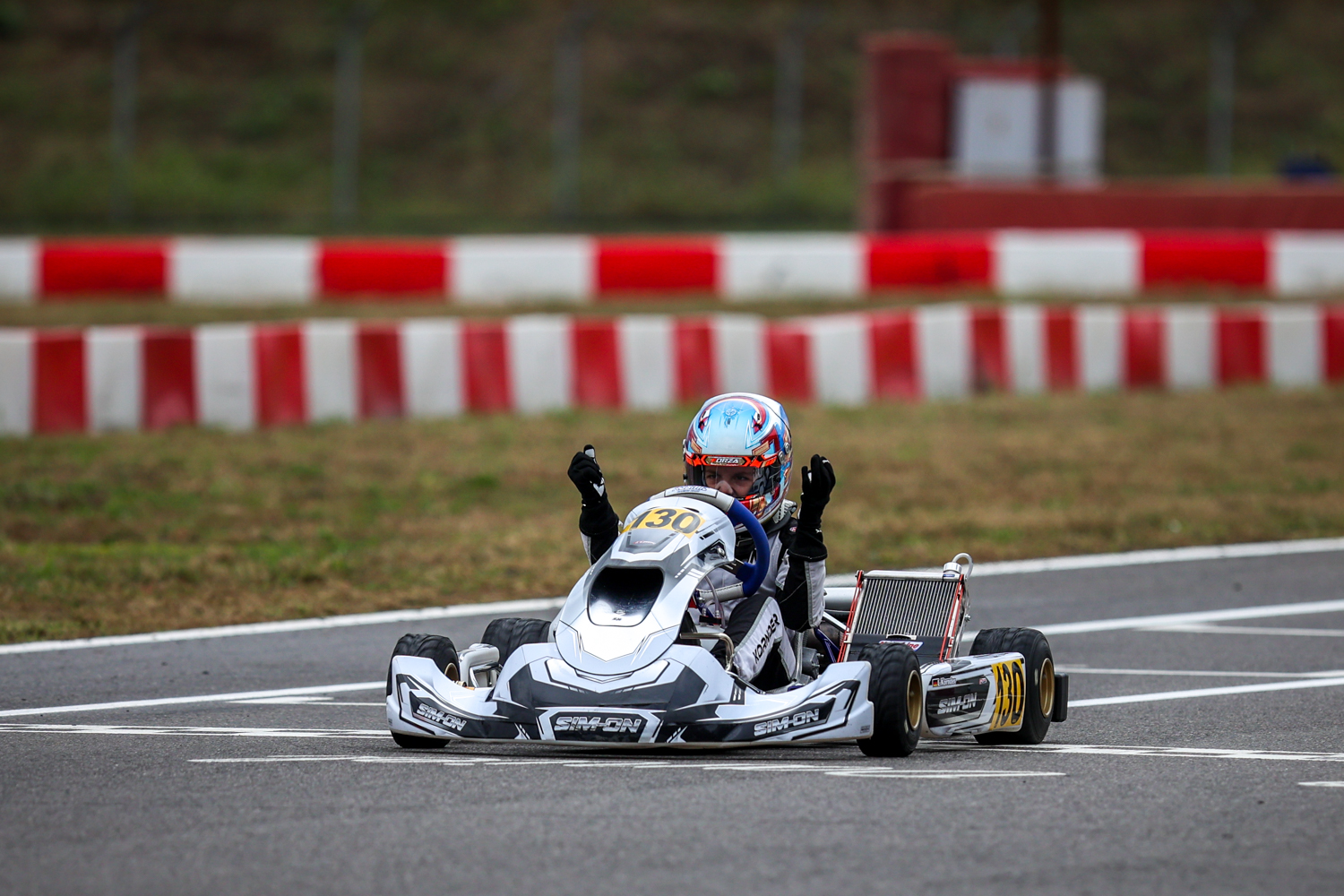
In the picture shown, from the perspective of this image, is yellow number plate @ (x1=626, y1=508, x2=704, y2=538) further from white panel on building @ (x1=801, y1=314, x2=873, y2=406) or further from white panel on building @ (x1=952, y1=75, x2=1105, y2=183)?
white panel on building @ (x1=952, y1=75, x2=1105, y2=183)

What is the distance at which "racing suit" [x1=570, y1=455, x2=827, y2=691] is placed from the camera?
239 inches

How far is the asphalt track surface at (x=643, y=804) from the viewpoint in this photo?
421 cm

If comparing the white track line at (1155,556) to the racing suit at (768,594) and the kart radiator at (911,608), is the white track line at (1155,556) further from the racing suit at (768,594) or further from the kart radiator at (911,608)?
the racing suit at (768,594)

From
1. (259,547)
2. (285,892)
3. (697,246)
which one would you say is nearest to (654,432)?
(259,547)

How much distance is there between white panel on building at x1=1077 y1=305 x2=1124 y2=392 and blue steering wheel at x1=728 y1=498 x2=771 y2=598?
987 cm

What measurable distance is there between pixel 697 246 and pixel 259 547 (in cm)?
922

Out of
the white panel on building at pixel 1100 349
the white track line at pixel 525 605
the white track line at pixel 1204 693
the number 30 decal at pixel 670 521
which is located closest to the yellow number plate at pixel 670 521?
the number 30 decal at pixel 670 521

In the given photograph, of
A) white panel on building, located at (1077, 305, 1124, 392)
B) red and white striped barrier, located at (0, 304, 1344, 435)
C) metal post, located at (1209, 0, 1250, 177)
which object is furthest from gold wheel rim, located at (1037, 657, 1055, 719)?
metal post, located at (1209, 0, 1250, 177)

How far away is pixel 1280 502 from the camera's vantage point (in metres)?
11.6

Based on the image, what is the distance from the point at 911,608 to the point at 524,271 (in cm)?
1196

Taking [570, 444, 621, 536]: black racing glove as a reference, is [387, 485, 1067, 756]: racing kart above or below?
below

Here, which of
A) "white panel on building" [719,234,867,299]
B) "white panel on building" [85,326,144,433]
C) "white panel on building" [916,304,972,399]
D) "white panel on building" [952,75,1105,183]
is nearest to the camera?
"white panel on building" [85,326,144,433]

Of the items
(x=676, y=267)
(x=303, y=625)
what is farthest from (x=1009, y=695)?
(x=676, y=267)

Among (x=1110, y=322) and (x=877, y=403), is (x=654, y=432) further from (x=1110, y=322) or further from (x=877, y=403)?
(x=1110, y=322)
